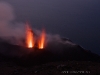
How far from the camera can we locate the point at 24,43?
62.2 m

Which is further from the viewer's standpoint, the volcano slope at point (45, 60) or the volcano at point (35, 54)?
the volcano at point (35, 54)

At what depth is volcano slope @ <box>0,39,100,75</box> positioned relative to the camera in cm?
2884

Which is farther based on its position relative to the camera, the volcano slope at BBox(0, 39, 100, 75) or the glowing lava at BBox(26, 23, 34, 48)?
the glowing lava at BBox(26, 23, 34, 48)

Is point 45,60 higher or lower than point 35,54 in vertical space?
lower

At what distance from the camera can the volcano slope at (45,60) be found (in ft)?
94.6

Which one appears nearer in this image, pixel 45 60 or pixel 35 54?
pixel 45 60

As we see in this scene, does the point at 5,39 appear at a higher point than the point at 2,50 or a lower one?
higher

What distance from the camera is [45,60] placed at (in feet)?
159

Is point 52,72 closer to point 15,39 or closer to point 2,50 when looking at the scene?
point 2,50

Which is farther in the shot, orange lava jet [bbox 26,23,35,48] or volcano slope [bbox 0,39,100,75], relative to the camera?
orange lava jet [bbox 26,23,35,48]

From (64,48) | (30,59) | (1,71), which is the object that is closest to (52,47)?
(64,48)

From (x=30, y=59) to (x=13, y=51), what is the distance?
619cm

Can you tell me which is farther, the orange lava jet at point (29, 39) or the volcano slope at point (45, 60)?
the orange lava jet at point (29, 39)

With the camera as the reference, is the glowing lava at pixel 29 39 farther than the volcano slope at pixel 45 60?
Yes
